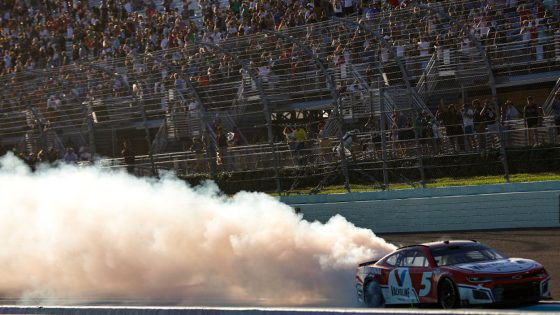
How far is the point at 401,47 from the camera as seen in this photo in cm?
2041

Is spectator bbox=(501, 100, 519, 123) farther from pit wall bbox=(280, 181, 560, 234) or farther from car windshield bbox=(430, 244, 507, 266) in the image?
car windshield bbox=(430, 244, 507, 266)

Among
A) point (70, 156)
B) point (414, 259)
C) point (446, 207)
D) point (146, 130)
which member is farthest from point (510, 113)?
point (70, 156)

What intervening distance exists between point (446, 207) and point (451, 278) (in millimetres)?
7029

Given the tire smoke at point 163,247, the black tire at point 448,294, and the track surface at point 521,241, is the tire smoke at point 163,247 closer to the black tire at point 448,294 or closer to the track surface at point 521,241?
the black tire at point 448,294

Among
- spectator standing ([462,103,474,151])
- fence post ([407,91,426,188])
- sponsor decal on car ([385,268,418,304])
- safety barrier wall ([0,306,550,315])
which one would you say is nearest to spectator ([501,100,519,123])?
spectator standing ([462,103,474,151])

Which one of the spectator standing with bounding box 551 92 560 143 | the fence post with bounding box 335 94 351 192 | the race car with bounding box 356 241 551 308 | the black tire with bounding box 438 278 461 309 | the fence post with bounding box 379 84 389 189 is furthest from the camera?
the fence post with bounding box 335 94 351 192

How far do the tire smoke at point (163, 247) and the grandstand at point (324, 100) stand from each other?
2.40 m

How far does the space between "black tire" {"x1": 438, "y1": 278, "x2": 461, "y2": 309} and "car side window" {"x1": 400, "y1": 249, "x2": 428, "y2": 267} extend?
1.49ft

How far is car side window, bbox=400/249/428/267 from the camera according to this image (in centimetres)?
1235

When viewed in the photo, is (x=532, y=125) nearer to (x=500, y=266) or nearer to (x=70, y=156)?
(x=500, y=266)

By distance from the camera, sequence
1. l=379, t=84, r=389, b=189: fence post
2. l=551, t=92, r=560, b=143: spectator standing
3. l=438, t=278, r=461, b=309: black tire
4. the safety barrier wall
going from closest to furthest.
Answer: the safety barrier wall, l=438, t=278, r=461, b=309: black tire, l=551, t=92, r=560, b=143: spectator standing, l=379, t=84, r=389, b=189: fence post

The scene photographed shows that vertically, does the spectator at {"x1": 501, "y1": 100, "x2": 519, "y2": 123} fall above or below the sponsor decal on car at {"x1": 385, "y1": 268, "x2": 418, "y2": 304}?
above

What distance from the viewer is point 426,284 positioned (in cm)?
1207

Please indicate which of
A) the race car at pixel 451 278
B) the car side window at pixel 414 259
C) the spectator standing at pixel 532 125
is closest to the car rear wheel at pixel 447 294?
the race car at pixel 451 278
